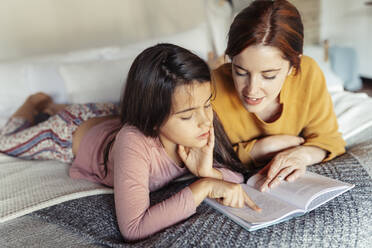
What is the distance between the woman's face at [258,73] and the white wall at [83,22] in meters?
1.63

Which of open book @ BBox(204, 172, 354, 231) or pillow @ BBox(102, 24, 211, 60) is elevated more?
pillow @ BBox(102, 24, 211, 60)

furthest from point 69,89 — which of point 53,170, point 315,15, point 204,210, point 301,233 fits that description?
point 315,15

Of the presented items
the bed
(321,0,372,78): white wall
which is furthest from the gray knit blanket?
(321,0,372,78): white wall

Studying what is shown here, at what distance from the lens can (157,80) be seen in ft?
3.03

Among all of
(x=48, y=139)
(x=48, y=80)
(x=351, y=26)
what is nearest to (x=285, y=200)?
(x=48, y=139)

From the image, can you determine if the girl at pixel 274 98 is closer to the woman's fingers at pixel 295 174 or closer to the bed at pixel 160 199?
the woman's fingers at pixel 295 174

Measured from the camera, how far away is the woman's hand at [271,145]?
1205 mm

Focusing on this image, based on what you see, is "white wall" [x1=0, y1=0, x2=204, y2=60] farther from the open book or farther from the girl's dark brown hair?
the open book

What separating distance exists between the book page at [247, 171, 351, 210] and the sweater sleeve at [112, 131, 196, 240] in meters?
0.25

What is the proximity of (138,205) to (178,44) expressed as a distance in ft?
4.53

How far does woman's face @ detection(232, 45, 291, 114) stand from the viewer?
0.98 metres

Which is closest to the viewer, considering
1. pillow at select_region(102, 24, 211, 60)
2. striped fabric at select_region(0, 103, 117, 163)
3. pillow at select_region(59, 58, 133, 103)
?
striped fabric at select_region(0, 103, 117, 163)

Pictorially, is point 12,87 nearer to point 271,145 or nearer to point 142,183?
point 142,183

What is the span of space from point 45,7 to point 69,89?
2.53 feet
